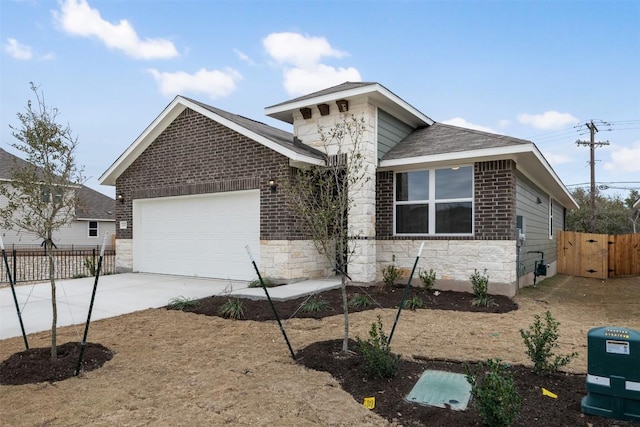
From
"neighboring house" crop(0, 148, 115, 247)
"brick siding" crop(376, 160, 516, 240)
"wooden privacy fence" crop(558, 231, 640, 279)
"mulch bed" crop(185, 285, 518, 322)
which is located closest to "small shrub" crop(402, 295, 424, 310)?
"mulch bed" crop(185, 285, 518, 322)

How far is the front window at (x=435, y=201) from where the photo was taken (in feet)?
31.4

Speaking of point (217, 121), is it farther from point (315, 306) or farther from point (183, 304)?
point (315, 306)

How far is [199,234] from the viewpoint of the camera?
11.8 metres

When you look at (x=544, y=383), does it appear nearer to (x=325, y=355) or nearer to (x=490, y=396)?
(x=490, y=396)

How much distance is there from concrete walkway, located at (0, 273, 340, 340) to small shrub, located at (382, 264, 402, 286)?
3.89 ft

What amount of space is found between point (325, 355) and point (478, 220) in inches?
234

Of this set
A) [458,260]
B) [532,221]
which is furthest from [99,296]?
[532,221]

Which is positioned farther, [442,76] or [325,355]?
[442,76]

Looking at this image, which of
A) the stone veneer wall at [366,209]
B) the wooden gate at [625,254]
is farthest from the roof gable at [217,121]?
the wooden gate at [625,254]

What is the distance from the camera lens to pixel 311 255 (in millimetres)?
10719

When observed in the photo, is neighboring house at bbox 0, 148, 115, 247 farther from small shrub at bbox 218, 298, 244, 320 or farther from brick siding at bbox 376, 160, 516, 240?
brick siding at bbox 376, 160, 516, 240

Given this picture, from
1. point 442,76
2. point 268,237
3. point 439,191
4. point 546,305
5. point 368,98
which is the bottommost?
point 546,305

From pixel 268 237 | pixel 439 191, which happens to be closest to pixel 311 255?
pixel 268 237

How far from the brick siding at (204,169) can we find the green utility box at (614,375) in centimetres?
717
